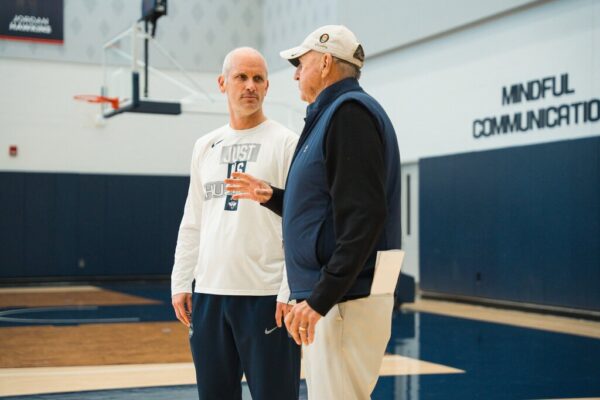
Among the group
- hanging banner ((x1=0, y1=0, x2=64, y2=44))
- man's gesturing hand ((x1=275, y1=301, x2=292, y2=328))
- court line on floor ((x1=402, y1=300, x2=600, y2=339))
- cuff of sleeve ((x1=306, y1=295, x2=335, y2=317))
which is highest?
hanging banner ((x1=0, y1=0, x2=64, y2=44))

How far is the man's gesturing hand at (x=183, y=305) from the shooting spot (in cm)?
333

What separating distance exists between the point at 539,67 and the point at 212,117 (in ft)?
28.8

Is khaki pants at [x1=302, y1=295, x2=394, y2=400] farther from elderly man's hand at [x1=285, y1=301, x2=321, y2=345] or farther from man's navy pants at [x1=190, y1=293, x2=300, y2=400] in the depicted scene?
man's navy pants at [x1=190, y1=293, x2=300, y2=400]

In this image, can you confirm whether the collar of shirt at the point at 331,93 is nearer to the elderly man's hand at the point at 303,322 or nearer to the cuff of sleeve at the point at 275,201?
the cuff of sleeve at the point at 275,201

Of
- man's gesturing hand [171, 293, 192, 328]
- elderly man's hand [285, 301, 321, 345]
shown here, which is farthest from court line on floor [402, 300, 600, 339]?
elderly man's hand [285, 301, 321, 345]

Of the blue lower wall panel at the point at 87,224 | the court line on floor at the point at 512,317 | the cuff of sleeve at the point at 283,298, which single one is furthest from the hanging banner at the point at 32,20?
the cuff of sleeve at the point at 283,298

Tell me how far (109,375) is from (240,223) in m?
3.29

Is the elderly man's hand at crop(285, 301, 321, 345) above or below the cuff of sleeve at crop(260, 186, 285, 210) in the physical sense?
below

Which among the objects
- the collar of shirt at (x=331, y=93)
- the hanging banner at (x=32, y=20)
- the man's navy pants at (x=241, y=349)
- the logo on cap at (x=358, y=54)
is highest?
the hanging banner at (x=32, y=20)

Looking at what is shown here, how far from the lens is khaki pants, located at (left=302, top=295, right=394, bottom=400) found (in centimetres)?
242

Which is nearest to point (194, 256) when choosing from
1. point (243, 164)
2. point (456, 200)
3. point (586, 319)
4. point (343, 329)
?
point (243, 164)

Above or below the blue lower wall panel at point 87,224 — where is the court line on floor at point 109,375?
below

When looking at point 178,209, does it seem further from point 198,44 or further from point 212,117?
point 198,44

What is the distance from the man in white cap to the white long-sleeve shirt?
58cm
